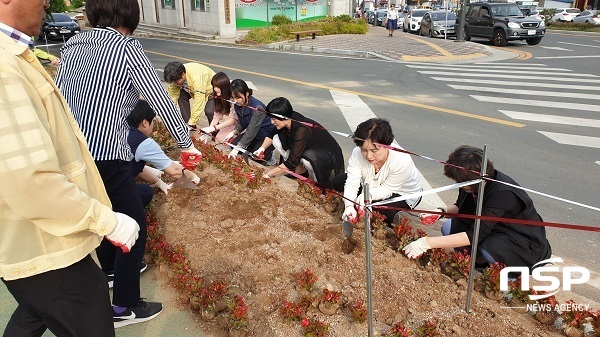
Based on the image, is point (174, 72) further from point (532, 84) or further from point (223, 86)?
point (532, 84)

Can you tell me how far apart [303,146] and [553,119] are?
17.5 feet

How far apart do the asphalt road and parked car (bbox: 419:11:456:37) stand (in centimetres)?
615

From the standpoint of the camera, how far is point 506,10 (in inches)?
765

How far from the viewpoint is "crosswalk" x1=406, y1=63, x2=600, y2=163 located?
7.58 m

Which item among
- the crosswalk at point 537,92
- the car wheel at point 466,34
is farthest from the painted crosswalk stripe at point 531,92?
the car wheel at point 466,34

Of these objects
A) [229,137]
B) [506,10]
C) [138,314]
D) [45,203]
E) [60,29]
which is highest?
[506,10]

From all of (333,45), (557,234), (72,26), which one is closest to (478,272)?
(557,234)

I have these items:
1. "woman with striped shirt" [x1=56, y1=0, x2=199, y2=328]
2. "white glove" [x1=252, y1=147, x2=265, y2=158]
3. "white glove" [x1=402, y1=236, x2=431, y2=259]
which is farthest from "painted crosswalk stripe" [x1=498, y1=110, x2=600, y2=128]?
"woman with striped shirt" [x1=56, y1=0, x2=199, y2=328]

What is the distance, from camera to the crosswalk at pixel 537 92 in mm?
7578

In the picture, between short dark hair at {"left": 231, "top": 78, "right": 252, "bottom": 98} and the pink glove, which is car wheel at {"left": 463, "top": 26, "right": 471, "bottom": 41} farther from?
the pink glove

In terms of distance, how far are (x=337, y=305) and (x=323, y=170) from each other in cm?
230

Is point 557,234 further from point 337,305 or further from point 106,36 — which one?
point 106,36

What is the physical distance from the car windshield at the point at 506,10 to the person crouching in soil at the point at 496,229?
18645mm

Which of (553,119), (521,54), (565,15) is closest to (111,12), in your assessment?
(553,119)
